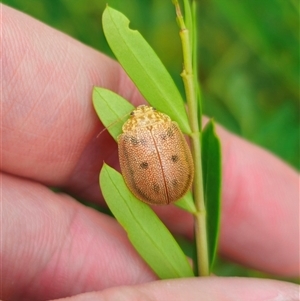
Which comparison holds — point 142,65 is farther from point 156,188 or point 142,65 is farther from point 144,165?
point 156,188

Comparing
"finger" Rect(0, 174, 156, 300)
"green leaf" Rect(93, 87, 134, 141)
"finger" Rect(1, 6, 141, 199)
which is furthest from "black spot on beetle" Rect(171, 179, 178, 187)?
"finger" Rect(0, 174, 156, 300)

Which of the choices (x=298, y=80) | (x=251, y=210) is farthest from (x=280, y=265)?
(x=298, y=80)

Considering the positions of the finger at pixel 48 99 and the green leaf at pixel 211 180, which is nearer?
the green leaf at pixel 211 180

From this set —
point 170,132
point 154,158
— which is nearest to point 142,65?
point 170,132

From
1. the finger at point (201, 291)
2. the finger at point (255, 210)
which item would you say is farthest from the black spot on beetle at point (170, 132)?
the finger at point (255, 210)

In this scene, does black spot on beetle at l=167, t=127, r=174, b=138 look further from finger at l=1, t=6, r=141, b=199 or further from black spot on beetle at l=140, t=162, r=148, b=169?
finger at l=1, t=6, r=141, b=199

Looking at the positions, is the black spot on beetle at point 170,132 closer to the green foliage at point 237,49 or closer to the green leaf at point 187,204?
the green leaf at point 187,204

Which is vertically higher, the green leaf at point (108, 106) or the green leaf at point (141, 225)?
the green leaf at point (108, 106)
